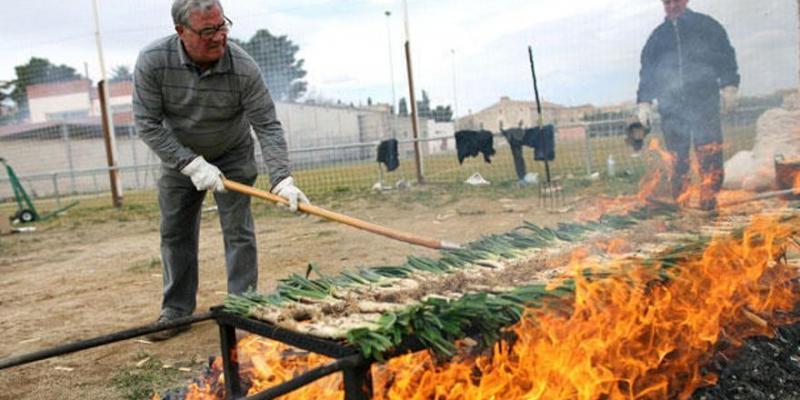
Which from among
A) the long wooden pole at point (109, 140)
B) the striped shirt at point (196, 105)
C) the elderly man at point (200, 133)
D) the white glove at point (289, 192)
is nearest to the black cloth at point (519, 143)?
the elderly man at point (200, 133)

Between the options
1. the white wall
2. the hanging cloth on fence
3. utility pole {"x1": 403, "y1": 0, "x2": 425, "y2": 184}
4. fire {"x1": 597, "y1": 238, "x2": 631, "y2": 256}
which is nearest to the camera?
fire {"x1": 597, "y1": 238, "x2": 631, "y2": 256}

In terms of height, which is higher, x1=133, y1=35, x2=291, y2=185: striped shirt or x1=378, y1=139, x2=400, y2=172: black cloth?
x1=133, y1=35, x2=291, y2=185: striped shirt

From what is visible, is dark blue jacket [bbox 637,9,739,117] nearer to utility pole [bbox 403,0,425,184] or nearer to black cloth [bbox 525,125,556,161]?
black cloth [bbox 525,125,556,161]

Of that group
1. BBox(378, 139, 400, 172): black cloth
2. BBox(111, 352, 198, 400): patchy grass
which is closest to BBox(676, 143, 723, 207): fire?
BBox(111, 352, 198, 400): patchy grass

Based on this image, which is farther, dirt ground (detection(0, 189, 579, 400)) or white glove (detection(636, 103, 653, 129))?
white glove (detection(636, 103, 653, 129))

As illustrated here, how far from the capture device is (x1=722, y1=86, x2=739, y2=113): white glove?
6070 millimetres

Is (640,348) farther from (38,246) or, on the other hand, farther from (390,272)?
(38,246)

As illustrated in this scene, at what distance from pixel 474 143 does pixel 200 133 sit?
23.9ft

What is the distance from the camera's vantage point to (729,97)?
613 centimetres

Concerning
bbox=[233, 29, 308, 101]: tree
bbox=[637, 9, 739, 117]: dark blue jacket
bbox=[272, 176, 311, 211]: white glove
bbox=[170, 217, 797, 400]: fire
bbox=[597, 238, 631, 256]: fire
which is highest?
bbox=[233, 29, 308, 101]: tree

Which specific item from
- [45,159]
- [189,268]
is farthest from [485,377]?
[45,159]

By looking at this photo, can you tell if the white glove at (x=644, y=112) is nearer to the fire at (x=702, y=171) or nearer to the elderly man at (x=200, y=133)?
the fire at (x=702, y=171)

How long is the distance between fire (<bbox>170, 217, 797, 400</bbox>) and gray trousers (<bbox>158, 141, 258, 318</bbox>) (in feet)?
4.40

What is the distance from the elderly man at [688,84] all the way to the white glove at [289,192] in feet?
12.5
